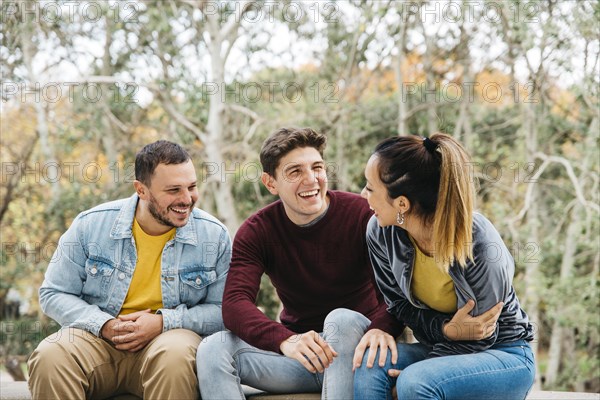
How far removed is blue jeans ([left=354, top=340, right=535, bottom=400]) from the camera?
188cm

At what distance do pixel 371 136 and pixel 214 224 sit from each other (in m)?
2.75

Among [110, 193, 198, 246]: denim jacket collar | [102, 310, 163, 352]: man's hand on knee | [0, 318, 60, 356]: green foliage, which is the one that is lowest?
[0, 318, 60, 356]: green foliage

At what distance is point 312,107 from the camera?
5012mm

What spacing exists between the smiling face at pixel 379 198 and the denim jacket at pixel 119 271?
2.12ft

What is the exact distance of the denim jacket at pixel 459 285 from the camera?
1.92m

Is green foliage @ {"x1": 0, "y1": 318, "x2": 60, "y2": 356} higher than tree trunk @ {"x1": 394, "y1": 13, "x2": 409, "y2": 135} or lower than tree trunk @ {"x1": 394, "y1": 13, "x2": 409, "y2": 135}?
lower

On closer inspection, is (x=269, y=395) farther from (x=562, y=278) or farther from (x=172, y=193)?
(x=562, y=278)

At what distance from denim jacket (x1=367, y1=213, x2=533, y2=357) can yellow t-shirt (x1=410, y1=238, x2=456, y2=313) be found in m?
0.02

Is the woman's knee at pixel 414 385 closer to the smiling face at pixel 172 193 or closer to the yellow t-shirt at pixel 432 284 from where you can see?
the yellow t-shirt at pixel 432 284

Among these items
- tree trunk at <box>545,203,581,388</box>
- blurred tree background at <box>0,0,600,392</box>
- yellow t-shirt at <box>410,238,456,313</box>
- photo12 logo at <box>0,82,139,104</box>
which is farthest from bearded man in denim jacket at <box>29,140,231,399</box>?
photo12 logo at <box>0,82,139,104</box>

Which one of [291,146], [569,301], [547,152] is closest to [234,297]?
[291,146]

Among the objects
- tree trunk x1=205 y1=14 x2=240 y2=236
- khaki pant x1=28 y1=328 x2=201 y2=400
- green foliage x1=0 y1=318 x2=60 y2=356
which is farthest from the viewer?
green foliage x1=0 y1=318 x2=60 y2=356

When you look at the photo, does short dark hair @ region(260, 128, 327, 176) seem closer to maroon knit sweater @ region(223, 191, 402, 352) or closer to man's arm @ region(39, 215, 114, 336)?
maroon knit sweater @ region(223, 191, 402, 352)

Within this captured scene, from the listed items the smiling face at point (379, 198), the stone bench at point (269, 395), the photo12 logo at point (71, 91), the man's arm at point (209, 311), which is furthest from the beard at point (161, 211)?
the photo12 logo at point (71, 91)
